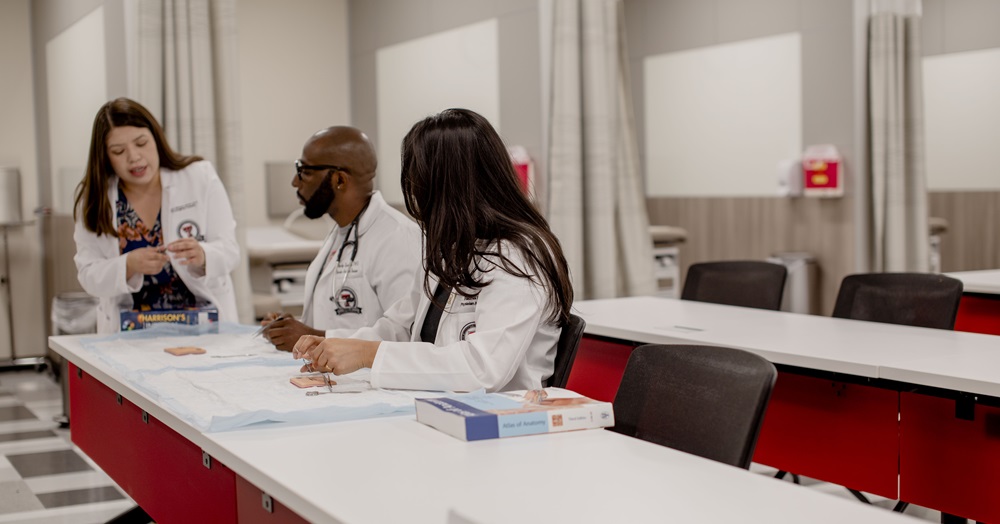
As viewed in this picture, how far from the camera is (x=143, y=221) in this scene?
3678 millimetres

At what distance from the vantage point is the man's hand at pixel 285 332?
9.27 feet

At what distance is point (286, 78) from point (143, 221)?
457 cm

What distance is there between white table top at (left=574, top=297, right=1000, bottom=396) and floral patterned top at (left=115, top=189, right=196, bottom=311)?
1.50 m

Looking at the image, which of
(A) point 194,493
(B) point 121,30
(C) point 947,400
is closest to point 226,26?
(B) point 121,30

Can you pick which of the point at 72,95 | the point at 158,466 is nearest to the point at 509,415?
the point at 158,466

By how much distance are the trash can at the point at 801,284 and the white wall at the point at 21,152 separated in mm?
5604

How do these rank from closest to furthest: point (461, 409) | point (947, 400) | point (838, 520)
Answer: point (838, 520) → point (461, 409) → point (947, 400)

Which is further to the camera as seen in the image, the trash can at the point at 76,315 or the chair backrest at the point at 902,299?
the trash can at the point at 76,315

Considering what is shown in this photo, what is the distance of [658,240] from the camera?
24.5 feet

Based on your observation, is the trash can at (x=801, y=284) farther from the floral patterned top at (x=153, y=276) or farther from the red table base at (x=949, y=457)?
the floral patterned top at (x=153, y=276)

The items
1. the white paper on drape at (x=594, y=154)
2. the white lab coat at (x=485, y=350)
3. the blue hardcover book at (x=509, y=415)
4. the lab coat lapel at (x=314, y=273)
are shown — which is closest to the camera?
the blue hardcover book at (x=509, y=415)

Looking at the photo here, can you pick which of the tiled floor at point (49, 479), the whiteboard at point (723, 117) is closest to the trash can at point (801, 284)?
the whiteboard at point (723, 117)

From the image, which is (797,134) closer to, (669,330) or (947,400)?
(669,330)

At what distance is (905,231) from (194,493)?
540cm
